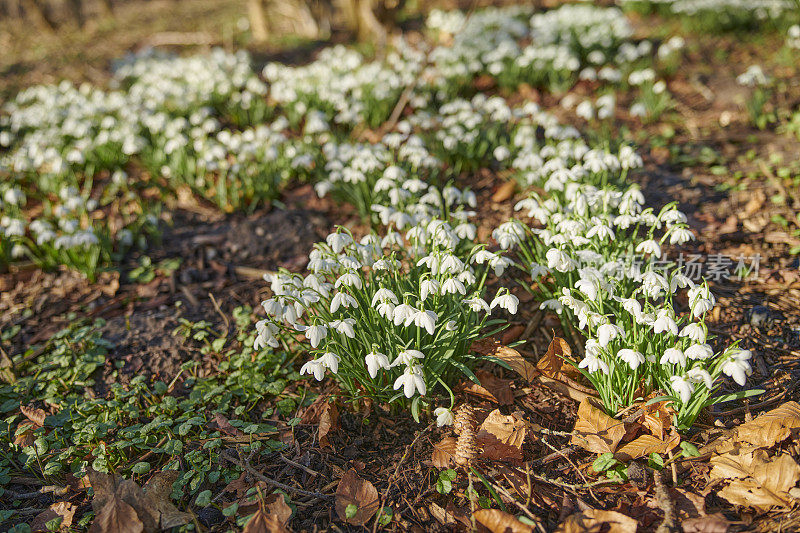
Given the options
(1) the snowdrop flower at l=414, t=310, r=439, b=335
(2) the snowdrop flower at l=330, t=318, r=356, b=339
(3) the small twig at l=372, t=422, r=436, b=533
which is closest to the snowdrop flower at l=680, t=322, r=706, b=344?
(1) the snowdrop flower at l=414, t=310, r=439, b=335

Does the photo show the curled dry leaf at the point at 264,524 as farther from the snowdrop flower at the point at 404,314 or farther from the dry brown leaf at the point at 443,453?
the snowdrop flower at the point at 404,314

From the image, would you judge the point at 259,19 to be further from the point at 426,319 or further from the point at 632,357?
the point at 632,357

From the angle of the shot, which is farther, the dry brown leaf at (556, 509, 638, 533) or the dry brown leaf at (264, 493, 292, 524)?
the dry brown leaf at (264, 493, 292, 524)

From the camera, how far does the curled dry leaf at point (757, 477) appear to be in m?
1.81

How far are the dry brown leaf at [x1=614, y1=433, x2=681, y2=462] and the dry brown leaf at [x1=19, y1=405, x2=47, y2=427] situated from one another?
2638 millimetres

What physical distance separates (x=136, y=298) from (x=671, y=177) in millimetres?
4097

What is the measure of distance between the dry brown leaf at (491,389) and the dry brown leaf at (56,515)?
5.57 feet

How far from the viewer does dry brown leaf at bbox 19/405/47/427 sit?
246 cm

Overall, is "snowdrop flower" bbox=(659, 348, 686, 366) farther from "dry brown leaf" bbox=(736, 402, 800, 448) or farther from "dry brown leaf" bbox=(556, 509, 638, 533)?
"dry brown leaf" bbox=(556, 509, 638, 533)

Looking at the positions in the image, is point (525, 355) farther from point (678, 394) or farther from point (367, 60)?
point (367, 60)

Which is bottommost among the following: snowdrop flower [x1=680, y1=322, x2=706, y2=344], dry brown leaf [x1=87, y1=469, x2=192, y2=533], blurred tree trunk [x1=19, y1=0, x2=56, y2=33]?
dry brown leaf [x1=87, y1=469, x2=192, y2=533]

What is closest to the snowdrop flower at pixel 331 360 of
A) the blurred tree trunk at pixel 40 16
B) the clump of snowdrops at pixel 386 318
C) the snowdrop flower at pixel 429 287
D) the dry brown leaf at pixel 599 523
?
the clump of snowdrops at pixel 386 318

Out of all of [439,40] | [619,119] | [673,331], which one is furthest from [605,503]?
[439,40]

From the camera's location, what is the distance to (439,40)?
327 inches
